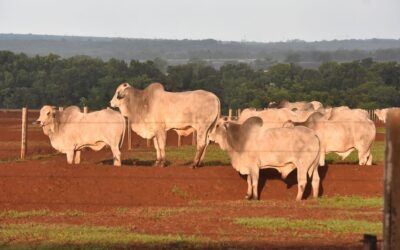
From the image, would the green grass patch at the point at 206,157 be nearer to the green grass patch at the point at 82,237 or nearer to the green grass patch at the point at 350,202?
the green grass patch at the point at 350,202

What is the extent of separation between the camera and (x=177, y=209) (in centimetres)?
1945

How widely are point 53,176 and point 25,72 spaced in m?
86.6

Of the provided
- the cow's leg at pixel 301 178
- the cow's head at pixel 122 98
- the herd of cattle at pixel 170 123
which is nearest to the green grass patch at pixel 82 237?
the cow's leg at pixel 301 178

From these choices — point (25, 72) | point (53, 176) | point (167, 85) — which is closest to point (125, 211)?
point (53, 176)

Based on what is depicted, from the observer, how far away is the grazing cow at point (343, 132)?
26.3 metres

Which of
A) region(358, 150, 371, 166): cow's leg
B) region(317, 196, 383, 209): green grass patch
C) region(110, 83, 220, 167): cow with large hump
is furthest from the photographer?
region(358, 150, 371, 166): cow's leg

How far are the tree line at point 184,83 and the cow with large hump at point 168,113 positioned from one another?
4379 centimetres

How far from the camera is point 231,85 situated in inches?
4003

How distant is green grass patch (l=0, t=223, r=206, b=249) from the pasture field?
0.05 ft

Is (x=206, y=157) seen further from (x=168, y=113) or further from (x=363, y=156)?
(x=363, y=156)

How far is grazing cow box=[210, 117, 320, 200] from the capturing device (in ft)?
72.5

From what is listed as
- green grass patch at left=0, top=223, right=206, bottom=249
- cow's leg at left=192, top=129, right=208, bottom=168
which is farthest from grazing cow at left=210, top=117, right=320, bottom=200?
green grass patch at left=0, top=223, right=206, bottom=249

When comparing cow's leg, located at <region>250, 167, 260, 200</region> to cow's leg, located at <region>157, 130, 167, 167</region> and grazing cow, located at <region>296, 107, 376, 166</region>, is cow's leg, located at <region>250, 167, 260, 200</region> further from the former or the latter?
cow's leg, located at <region>157, 130, 167, 167</region>

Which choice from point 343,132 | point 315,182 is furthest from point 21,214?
point 343,132
